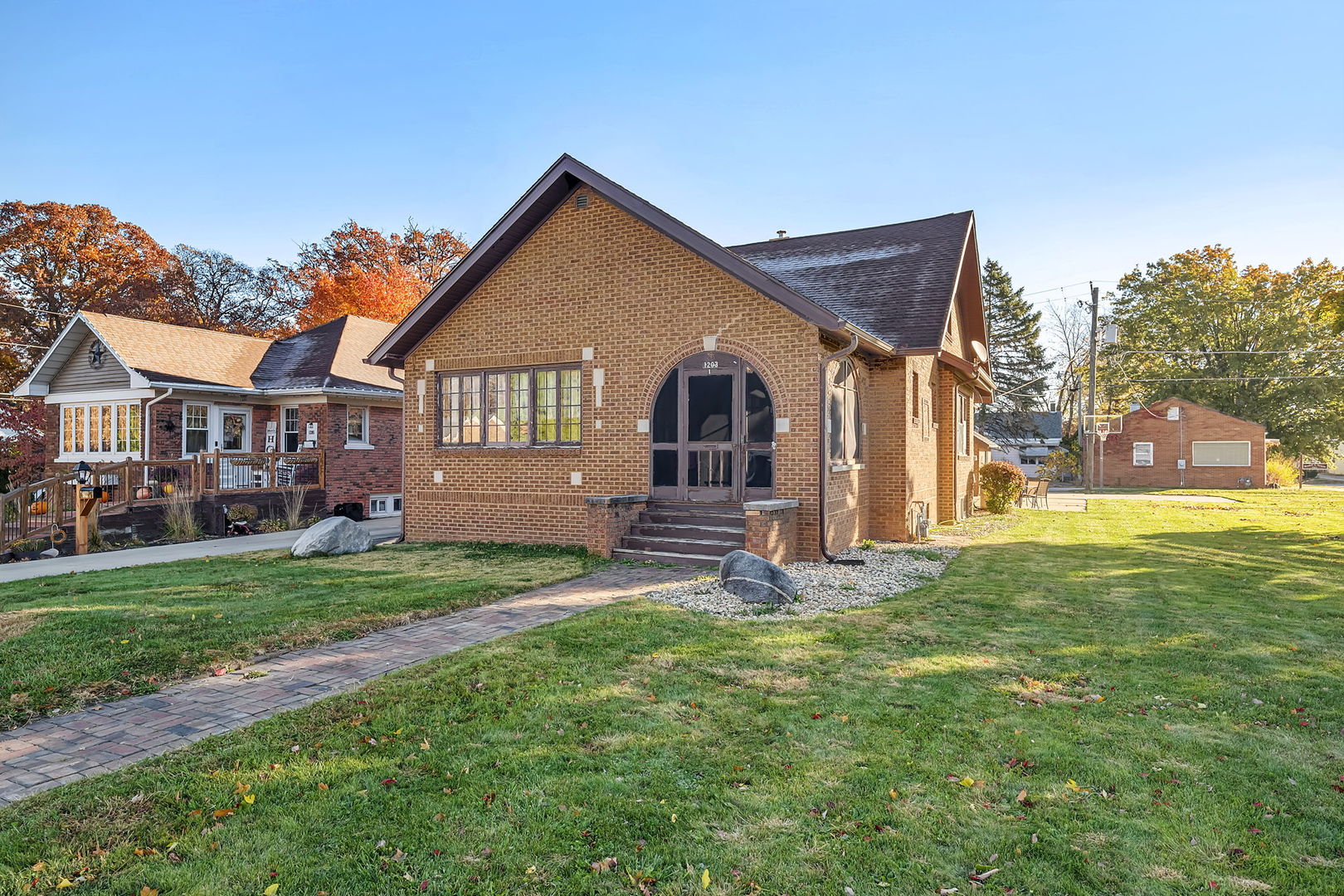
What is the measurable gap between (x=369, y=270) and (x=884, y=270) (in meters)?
29.7

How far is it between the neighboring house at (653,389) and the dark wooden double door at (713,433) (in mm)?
32

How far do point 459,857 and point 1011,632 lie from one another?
6.07m

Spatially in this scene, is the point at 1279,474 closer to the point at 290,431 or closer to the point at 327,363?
the point at 327,363

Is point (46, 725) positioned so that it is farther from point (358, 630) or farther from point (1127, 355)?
point (1127, 355)

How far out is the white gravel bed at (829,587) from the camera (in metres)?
8.41

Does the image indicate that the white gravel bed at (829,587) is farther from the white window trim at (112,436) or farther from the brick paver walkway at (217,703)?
the white window trim at (112,436)

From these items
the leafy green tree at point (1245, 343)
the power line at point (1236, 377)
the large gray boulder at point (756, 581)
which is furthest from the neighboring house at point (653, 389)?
the leafy green tree at point (1245, 343)

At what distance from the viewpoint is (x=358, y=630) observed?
7.31m

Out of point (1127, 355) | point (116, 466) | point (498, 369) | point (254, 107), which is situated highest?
point (254, 107)

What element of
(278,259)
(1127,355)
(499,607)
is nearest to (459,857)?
(499,607)

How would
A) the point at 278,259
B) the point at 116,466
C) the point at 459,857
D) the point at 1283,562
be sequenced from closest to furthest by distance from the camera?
the point at 459,857
the point at 1283,562
the point at 116,466
the point at 278,259

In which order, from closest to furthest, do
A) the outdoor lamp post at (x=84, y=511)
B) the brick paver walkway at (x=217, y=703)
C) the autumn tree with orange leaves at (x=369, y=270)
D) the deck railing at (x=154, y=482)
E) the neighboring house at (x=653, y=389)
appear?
the brick paver walkway at (x=217, y=703), the neighboring house at (x=653, y=389), the deck railing at (x=154, y=482), the outdoor lamp post at (x=84, y=511), the autumn tree with orange leaves at (x=369, y=270)

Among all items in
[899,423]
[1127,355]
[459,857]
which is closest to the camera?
[459,857]

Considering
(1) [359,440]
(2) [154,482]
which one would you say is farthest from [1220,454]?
(2) [154,482]
